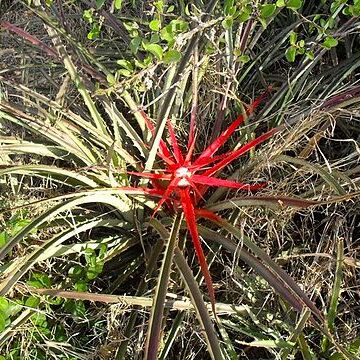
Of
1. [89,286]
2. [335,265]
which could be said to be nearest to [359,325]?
[335,265]

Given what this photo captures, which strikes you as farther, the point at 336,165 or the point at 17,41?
the point at 17,41

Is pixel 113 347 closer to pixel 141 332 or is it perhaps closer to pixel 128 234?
pixel 141 332

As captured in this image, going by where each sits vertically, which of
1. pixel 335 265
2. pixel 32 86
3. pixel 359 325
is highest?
pixel 32 86

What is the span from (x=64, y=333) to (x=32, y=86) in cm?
55

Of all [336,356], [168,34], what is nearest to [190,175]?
[168,34]

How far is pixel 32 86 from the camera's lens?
4.59ft

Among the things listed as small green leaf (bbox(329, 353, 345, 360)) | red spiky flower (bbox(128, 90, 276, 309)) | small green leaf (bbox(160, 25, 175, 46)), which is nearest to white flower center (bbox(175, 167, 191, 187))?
red spiky flower (bbox(128, 90, 276, 309))

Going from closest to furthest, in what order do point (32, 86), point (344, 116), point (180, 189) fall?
1. point (180, 189)
2. point (344, 116)
3. point (32, 86)

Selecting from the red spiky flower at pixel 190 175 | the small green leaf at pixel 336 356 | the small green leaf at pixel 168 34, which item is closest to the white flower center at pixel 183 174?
the red spiky flower at pixel 190 175

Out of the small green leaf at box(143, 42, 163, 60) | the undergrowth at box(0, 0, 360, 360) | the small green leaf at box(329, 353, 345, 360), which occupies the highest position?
the small green leaf at box(143, 42, 163, 60)

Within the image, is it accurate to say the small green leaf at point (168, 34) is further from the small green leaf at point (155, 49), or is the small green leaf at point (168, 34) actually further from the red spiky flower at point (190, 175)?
the red spiky flower at point (190, 175)

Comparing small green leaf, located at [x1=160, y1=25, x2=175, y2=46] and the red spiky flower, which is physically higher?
small green leaf, located at [x1=160, y1=25, x2=175, y2=46]

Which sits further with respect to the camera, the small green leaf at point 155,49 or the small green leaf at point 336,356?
the small green leaf at point 336,356

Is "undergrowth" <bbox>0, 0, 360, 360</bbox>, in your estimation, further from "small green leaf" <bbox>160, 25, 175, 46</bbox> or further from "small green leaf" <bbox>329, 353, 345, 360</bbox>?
"small green leaf" <bbox>160, 25, 175, 46</bbox>
